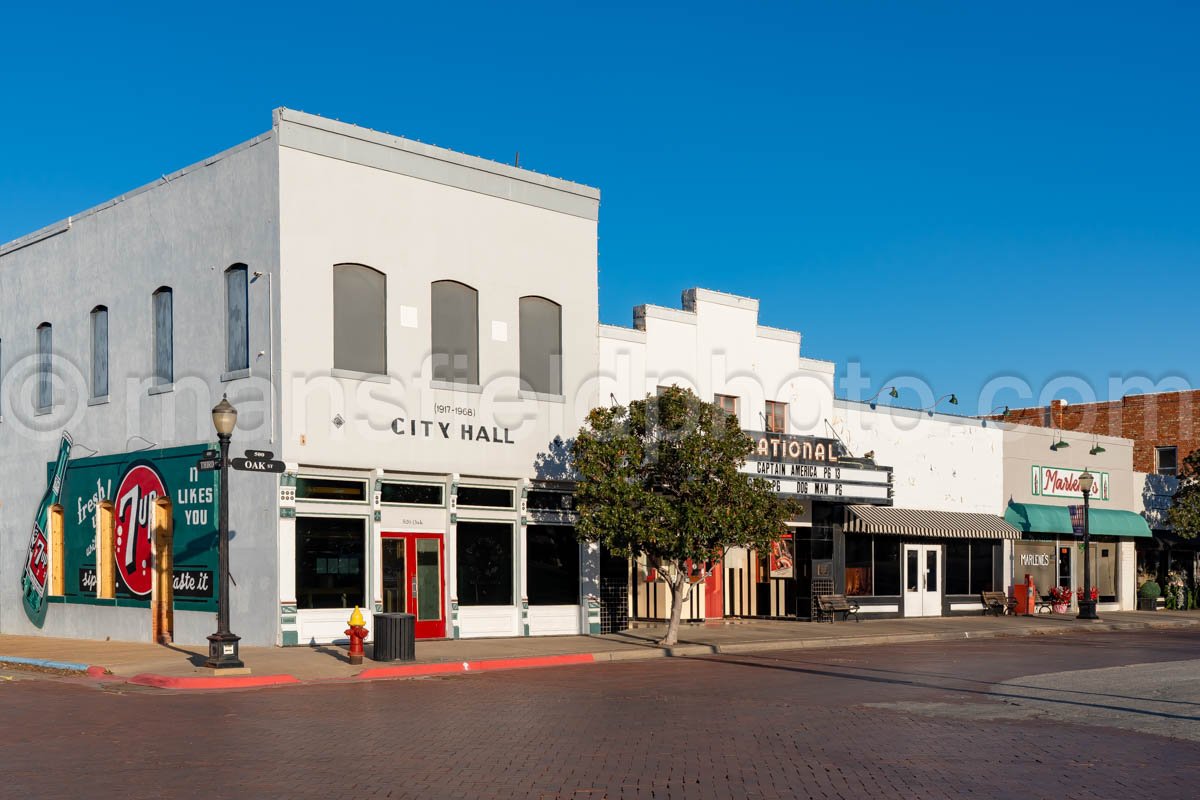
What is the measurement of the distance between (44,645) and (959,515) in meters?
24.6


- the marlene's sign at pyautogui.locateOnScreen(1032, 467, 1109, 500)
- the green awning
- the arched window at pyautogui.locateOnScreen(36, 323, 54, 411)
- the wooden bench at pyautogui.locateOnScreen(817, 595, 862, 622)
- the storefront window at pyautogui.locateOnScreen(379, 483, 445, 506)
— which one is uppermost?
the arched window at pyautogui.locateOnScreen(36, 323, 54, 411)

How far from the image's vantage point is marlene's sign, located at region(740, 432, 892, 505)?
30203mm

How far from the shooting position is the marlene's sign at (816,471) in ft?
99.1

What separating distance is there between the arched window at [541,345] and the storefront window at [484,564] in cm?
323

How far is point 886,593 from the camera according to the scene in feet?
115

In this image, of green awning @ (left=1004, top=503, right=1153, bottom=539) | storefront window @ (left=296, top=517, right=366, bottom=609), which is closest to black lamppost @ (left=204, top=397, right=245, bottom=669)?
storefront window @ (left=296, top=517, right=366, bottom=609)

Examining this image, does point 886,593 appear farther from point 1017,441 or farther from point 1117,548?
point 1117,548

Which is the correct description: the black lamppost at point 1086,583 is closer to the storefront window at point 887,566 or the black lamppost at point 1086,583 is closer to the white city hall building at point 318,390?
the storefront window at point 887,566

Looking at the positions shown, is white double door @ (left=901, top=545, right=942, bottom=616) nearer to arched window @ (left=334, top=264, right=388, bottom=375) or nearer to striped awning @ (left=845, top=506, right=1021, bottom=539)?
striped awning @ (left=845, top=506, right=1021, bottom=539)

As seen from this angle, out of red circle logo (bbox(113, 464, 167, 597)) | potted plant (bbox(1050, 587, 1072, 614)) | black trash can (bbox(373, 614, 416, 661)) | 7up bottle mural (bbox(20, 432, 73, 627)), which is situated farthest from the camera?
potted plant (bbox(1050, 587, 1072, 614))

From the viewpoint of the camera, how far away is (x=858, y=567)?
34406 mm

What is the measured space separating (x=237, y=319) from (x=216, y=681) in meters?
8.15

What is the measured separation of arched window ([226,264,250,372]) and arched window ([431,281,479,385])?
3.73 metres

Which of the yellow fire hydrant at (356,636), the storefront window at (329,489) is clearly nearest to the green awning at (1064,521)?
the storefront window at (329,489)
